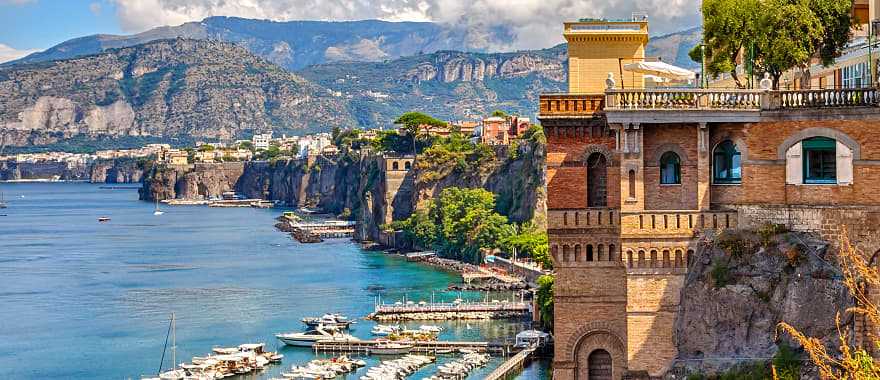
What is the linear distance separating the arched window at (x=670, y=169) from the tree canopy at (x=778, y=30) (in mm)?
4538

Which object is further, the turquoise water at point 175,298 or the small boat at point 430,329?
the small boat at point 430,329

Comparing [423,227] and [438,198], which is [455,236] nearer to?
[423,227]

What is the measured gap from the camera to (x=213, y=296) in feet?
411

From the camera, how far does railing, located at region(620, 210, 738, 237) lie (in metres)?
31.8

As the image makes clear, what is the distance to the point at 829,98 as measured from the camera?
30.9 meters

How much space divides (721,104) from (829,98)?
2401 millimetres

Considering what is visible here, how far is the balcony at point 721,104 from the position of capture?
3081cm

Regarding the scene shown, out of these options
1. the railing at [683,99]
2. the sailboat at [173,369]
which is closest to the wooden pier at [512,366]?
the sailboat at [173,369]

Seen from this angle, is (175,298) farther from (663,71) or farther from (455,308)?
(663,71)

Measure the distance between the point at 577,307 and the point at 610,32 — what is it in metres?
7.89

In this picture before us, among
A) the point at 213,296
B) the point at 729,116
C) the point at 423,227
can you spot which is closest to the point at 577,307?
Answer: the point at 729,116

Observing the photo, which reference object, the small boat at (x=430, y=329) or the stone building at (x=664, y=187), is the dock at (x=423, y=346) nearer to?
the small boat at (x=430, y=329)

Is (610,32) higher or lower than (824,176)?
higher

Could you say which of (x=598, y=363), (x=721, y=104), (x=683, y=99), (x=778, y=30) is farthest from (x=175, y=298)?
(x=721, y=104)
